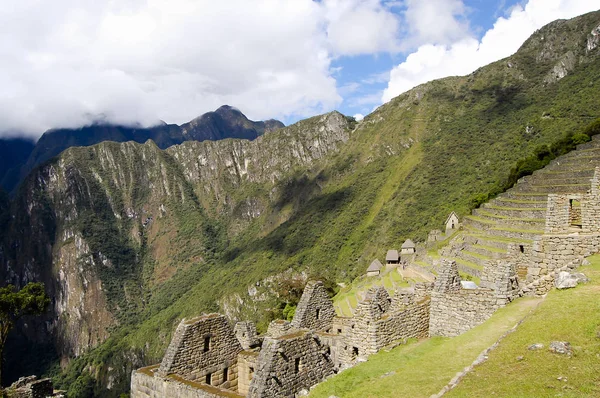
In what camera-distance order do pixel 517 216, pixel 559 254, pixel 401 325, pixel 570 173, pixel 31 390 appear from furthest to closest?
pixel 570 173, pixel 517 216, pixel 31 390, pixel 559 254, pixel 401 325

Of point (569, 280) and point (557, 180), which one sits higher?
point (557, 180)

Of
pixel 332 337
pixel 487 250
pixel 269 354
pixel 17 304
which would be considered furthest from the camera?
pixel 487 250

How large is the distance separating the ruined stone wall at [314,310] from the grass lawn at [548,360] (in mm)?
5051

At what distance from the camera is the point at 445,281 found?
8906mm

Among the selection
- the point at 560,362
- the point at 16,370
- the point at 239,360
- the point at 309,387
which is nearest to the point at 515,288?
the point at 560,362

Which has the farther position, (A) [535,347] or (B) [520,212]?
(B) [520,212]

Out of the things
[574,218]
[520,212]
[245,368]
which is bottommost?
[245,368]

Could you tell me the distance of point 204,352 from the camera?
28.2 feet

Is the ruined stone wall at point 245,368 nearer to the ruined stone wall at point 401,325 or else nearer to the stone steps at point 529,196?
the ruined stone wall at point 401,325

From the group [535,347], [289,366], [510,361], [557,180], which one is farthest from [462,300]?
[557,180]

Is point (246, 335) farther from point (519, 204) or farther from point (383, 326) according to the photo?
point (519, 204)

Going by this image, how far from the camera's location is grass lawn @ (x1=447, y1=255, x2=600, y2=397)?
4.52 metres

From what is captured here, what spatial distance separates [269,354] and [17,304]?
797 inches

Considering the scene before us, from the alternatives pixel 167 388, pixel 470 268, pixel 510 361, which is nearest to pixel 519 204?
pixel 470 268
